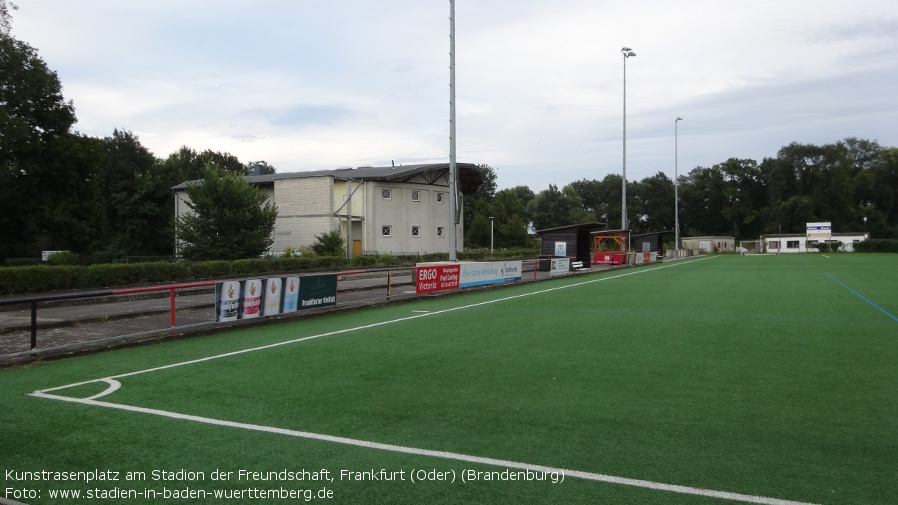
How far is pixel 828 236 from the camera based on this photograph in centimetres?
8094

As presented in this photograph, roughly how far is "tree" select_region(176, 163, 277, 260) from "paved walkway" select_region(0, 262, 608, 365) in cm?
1354

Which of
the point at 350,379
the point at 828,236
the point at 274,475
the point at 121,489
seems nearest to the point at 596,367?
the point at 350,379

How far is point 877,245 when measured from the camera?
76500mm

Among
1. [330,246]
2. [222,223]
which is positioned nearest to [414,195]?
[330,246]

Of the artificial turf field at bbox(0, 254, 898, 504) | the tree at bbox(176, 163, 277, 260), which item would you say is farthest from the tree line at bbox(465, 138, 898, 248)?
the artificial turf field at bbox(0, 254, 898, 504)

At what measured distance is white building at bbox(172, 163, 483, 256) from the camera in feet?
155

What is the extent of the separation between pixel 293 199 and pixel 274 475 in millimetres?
46220

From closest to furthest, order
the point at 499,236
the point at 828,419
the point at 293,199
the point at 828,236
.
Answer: the point at 828,419 → the point at 293,199 → the point at 499,236 → the point at 828,236

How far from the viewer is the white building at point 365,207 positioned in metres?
47.3

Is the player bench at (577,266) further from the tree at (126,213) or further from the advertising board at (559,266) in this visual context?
the tree at (126,213)

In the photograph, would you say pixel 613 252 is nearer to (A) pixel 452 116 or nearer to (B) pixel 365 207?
(B) pixel 365 207

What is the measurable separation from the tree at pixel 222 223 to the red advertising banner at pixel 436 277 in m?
18.3

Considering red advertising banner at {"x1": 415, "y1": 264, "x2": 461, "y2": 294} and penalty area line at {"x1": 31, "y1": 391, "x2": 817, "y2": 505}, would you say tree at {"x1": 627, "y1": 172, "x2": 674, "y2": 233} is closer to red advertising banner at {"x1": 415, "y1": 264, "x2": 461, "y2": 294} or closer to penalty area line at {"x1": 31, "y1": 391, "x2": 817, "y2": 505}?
red advertising banner at {"x1": 415, "y1": 264, "x2": 461, "y2": 294}

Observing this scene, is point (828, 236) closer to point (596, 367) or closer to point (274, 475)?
point (596, 367)
